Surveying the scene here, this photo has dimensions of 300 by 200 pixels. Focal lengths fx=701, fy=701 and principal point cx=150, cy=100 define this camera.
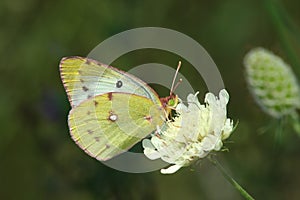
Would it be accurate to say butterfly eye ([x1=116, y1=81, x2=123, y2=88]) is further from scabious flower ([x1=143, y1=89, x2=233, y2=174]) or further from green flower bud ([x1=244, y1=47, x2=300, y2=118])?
green flower bud ([x1=244, y1=47, x2=300, y2=118])

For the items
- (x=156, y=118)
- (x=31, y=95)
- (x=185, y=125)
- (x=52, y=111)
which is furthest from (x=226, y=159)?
(x=185, y=125)

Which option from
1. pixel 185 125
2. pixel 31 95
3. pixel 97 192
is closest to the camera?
pixel 185 125

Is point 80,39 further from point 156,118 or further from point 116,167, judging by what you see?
point 156,118

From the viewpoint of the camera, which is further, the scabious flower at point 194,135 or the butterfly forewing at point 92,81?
the butterfly forewing at point 92,81

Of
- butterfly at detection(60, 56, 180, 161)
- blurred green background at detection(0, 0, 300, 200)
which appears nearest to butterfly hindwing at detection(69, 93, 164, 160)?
butterfly at detection(60, 56, 180, 161)

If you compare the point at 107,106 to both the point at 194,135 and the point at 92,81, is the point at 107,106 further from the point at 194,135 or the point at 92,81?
the point at 194,135

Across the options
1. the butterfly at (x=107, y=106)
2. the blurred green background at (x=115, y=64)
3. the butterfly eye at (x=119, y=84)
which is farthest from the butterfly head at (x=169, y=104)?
the blurred green background at (x=115, y=64)

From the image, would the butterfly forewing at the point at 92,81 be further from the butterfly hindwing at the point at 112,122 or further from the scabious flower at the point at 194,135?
the scabious flower at the point at 194,135

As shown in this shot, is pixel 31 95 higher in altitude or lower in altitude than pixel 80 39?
lower
